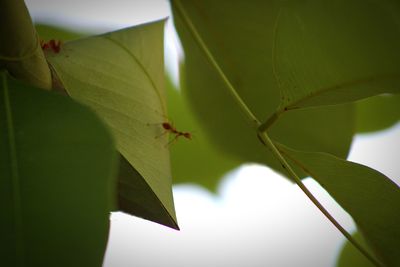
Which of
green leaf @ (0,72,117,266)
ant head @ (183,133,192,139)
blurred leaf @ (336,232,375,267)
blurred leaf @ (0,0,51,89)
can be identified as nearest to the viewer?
green leaf @ (0,72,117,266)

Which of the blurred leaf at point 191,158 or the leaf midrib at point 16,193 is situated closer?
the leaf midrib at point 16,193

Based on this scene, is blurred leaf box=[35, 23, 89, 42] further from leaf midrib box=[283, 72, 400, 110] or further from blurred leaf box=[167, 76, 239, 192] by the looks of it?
leaf midrib box=[283, 72, 400, 110]


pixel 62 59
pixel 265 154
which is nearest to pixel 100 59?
pixel 62 59

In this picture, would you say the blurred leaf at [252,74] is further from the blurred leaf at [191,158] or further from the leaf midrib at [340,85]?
the leaf midrib at [340,85]

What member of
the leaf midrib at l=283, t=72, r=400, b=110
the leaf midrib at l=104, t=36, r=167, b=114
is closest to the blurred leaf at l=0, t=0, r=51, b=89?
the leaf midrib at l=104, t=36, r=167, b=114

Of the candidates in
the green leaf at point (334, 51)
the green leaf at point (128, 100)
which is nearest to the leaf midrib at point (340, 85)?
the green leaf at point (334, 51)

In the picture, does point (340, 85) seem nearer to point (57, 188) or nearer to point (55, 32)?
point (57, 188)
